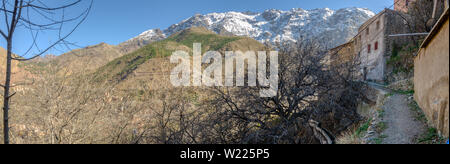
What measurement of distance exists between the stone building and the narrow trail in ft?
36.6

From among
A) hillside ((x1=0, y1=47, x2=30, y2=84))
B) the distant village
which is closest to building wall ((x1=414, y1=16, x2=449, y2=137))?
the distant village

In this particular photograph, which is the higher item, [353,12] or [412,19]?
[353,12]

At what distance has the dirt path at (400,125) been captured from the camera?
5293mm

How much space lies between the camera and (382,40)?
19.5m

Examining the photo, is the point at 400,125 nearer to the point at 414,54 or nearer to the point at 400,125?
the point at 400,125

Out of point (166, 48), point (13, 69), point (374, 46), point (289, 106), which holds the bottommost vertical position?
point (289, 106)

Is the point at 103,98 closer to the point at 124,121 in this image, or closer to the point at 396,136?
the point at 124,121

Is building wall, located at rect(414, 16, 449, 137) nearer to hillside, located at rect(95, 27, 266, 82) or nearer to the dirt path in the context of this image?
the dirt path

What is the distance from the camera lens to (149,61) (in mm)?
48688

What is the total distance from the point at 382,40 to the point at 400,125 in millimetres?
16429

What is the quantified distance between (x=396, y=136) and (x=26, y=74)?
10629 mm

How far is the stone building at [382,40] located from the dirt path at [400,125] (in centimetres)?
1114

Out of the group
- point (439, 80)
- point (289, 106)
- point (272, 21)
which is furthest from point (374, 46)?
point (272, 21)

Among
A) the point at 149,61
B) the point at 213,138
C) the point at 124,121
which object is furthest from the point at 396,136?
the point at 149,61
